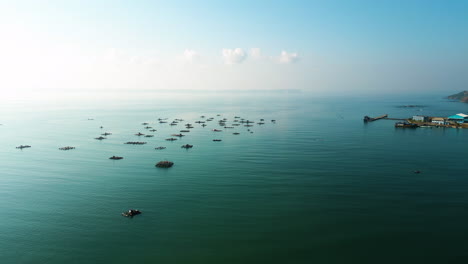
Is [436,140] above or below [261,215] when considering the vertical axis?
above

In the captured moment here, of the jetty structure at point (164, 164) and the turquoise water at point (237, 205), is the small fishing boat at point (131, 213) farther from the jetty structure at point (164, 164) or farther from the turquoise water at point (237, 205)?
the jetty structure at point (164, 164)

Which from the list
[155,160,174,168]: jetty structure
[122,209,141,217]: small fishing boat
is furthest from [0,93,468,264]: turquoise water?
[155,160,174,168]: jetty structure

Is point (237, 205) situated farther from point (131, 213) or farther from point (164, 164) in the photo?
point (164, 164)

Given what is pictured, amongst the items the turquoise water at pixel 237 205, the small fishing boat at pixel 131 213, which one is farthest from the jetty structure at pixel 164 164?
the small fishing boat at pixel 131 213

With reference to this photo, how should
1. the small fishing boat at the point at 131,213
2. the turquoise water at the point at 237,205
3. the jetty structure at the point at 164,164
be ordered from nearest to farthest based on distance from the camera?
the turquoise water at the point at 237,205 < the small fishing boat at the point at 131,213 < the jetty structure at the point at 164,164

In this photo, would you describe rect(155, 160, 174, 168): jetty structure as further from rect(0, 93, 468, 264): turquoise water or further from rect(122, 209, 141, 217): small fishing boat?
rect(122, 209, 141, 217): small fishing boat

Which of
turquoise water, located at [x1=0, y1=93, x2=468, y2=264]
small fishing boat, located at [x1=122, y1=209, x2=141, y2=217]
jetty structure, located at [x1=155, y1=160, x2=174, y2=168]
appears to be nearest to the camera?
turquoise water, located at [x1=0, y1=93, x2=468, y2=264]

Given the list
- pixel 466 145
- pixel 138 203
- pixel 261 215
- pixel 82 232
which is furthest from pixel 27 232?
pixel 466 145

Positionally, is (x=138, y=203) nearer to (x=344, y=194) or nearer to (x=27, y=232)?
(x=27, y=232)
